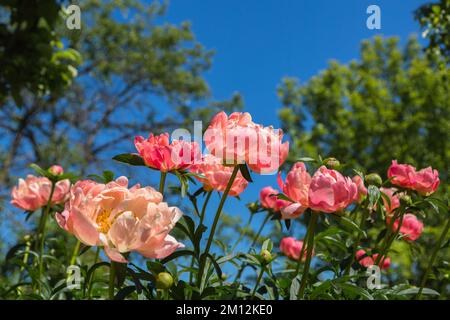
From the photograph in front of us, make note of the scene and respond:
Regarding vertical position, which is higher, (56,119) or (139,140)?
(56,119)

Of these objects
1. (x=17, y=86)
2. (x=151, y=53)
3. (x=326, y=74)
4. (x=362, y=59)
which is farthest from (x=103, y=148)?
(x=17, y=86)

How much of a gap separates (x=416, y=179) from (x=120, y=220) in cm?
84

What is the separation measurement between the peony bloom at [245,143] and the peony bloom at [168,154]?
36 mm

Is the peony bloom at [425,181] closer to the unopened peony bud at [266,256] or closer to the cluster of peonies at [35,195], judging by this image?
the unopened peony bud at [266,256]

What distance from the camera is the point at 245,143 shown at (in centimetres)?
94

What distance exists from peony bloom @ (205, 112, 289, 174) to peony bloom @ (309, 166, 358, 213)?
0.08 meters

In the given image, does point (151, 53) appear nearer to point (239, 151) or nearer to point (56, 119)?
point (56, 119)

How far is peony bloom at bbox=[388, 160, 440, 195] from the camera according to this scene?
1.29 metres

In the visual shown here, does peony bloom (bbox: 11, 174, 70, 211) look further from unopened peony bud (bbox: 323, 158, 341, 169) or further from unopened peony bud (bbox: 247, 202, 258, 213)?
unopened peony bud (bbox: 323, 158, 341, 169)

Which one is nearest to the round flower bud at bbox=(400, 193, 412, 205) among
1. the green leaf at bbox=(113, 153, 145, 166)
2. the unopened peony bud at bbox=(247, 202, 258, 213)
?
the unopened peony bud at bbox=(247, 202, 258, 213)

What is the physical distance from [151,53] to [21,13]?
9.20 meters
